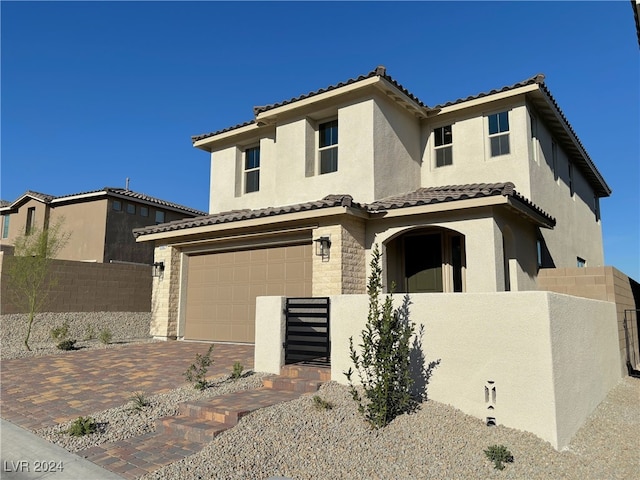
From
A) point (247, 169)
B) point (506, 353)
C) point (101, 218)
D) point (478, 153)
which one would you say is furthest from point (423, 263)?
point (101, 218)

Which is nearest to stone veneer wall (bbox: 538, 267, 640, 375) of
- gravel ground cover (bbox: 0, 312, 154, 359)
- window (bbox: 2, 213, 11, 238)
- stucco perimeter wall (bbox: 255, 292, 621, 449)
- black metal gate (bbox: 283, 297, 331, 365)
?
stucco perimeter wall (bbox: 255, 292, 621, 449)

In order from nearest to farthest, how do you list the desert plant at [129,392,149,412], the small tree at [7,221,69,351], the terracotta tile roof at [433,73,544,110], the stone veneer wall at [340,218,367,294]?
1. the desert plant at [129,392,149,412]
2. the stone veneer wall at [340,218,367,294]
3. the terracotta tile roof at [433,73,544,110]
4. the small tree at [7,221,69,351]

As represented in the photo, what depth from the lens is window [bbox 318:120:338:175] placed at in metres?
13.0

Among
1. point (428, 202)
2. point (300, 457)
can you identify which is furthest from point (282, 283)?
point (300, 457)

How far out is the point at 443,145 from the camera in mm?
13531

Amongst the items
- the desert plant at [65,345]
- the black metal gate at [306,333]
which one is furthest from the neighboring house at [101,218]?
the black metal gate at [306,333]

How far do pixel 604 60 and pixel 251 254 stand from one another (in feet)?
34.7

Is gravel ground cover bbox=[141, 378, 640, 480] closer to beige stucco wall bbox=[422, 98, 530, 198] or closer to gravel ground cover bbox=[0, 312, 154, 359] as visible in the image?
beige stucco wall bbox=[422, 98, 530, 198]

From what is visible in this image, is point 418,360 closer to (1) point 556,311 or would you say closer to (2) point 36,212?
(1) point 556,311

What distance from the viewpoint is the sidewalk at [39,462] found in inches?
175

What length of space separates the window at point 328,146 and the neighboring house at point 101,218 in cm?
1479

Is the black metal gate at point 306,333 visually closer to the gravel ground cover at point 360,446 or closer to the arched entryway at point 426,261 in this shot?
the gravel ground cover at point 360,446

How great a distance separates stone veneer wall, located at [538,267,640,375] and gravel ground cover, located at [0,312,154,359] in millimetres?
12218

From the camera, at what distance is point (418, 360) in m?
6.11
